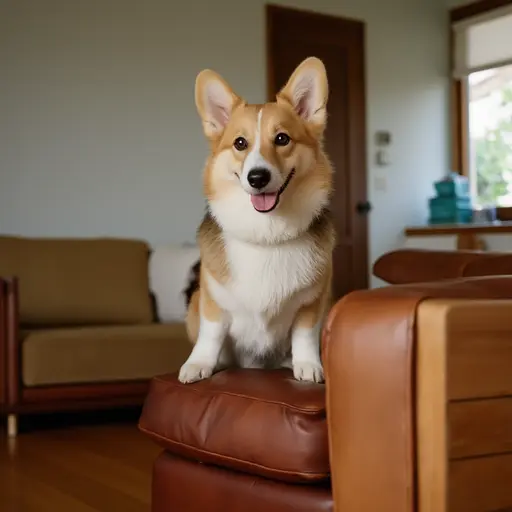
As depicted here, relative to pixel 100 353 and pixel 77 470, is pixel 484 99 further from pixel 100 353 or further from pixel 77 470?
pixel 77 470

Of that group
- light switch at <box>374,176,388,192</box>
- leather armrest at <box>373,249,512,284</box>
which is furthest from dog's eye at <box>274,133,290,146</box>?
light switch at <box>374,176,388,192</box>

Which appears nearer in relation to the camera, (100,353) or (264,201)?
(264,201)

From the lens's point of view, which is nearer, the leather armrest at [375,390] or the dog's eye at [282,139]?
the leather armrest at [375,390]

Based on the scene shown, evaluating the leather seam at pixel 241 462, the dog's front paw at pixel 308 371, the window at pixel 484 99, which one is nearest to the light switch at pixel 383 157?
the window at pixel 484 99

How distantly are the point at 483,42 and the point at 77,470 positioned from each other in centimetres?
436

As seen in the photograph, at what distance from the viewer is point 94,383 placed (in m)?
3.09

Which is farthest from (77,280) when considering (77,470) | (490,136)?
(490,136)

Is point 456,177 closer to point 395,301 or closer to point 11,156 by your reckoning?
point 11,156

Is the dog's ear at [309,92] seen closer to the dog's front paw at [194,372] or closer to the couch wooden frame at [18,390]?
the dog's front paw at [194,372]

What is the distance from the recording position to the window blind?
5277 mm

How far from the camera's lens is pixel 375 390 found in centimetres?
114

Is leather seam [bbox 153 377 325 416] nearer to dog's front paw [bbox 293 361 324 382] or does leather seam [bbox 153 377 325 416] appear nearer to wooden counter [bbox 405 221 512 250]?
dog's front paw [bbox 293 361 324 382]

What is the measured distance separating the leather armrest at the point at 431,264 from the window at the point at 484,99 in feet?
10.7

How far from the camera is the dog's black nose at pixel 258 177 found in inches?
62.5
